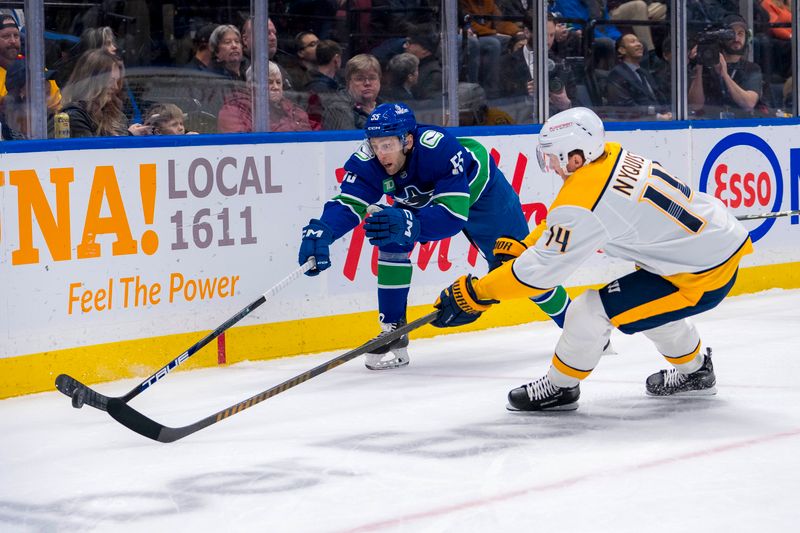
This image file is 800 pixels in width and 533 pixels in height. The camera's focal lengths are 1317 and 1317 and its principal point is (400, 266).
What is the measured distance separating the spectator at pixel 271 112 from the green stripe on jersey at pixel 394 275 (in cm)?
81

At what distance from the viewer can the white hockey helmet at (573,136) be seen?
3760 mm

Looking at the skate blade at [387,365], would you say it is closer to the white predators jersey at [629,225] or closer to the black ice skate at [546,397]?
the black ice skate at [546,397]

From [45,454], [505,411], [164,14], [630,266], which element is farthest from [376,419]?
[630,266]

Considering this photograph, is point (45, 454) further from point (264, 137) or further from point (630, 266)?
point (630, 266)

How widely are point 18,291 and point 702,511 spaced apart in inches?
103

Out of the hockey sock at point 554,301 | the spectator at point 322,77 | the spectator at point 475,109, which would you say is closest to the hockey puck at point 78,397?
the hockey sock at point 554,301

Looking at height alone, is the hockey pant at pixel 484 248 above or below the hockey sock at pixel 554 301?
above

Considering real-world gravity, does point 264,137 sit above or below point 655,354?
above

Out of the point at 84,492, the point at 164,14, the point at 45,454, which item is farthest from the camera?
the point at 164,14

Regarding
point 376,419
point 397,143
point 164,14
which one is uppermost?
point 164,14

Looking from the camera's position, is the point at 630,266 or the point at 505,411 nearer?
the point at 505,411

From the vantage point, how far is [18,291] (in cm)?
454

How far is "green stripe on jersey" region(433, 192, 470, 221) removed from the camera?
4.76 metres

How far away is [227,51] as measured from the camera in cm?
531
